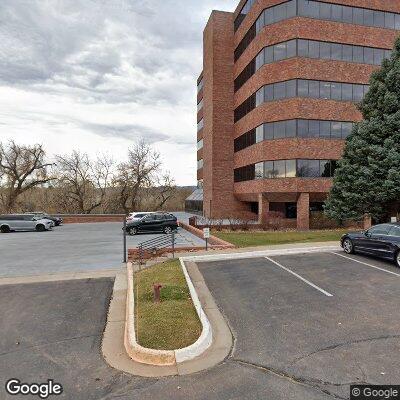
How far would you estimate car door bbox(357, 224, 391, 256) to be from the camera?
40.8 feet

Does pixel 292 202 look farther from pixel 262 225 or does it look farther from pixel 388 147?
pixel 388 147

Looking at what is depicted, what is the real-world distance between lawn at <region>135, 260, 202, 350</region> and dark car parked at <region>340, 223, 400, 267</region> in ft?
24.8

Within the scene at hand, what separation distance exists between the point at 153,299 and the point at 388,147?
16.9 m

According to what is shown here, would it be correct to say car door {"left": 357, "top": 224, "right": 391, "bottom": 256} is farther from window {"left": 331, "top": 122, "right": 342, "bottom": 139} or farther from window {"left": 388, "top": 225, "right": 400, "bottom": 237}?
window {"left": 331, "top": 122, "right": 342, "bottom": 139}

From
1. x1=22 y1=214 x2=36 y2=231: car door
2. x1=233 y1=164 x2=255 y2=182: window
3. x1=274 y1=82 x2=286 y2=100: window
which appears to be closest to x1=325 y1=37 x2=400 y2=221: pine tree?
x1=274 y1=82 x2=286 y2=100: window

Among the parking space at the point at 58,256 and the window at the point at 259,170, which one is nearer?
the parking space at the point at 58,256

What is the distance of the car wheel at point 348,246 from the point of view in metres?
14.3

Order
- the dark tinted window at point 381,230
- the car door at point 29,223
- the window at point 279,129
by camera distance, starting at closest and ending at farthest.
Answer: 1. the dark tinted window at point 381,230
2. the window at point 279,129
3. the car door at point 29,223

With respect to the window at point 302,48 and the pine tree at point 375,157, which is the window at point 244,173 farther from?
the pine tree at point 375,157

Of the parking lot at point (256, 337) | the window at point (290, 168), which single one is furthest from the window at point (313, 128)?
the parking lot at point (256, 337)

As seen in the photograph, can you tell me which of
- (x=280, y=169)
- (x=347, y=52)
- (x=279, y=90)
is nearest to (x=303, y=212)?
(x=280, y=169)

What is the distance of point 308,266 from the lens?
12.4 meters

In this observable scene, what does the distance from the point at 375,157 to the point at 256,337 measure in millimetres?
16793

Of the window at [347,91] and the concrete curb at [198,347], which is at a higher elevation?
the window at [347,91]
